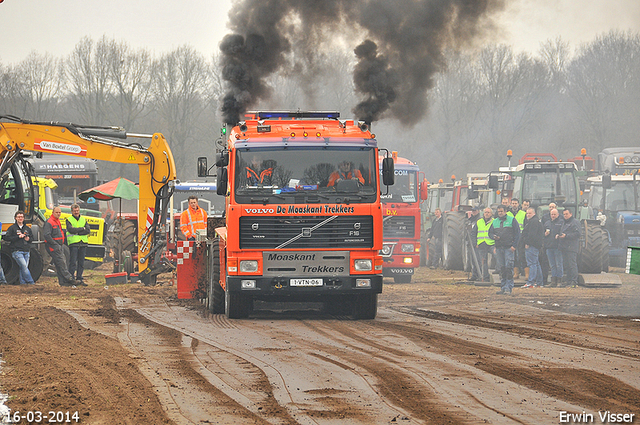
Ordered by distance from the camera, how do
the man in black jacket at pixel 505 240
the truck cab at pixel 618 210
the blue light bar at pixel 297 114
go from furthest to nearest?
the truck cab at pixel 618 210, the man in black jacket at pixel 505 240, the blue light bar at pixel 297 114

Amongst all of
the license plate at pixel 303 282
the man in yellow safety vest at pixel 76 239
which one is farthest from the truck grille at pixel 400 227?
the license plate at pixel 303 282

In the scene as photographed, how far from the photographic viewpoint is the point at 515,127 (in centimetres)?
5200

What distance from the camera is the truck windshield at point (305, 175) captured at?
466 inches

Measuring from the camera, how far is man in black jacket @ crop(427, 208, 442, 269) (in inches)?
1080

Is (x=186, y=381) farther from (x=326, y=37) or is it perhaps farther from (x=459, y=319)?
(x=326, y=37)

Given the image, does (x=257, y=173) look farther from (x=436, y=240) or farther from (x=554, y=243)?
(x=436, y=240)

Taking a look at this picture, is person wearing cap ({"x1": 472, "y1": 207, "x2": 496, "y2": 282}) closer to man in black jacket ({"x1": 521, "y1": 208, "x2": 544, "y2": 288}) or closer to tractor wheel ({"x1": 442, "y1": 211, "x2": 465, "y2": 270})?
man in black jacket ({"x1": 521, "y1": 208, "x2": 544, "y2": 288})

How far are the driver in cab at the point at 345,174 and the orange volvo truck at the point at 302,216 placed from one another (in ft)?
0.05

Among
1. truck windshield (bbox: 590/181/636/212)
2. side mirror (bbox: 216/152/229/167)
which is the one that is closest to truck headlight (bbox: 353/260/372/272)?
side mirror (bbox: 216/152/229/167)

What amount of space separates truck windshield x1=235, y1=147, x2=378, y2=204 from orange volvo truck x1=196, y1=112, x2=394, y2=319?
0.01 metres

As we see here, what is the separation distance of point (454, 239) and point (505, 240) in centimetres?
590

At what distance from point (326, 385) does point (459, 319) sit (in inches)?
227

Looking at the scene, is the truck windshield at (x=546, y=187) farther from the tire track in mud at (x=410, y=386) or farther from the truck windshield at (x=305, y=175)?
the tire track in mud at (x=410, y=386)

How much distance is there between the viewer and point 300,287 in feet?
38.8
